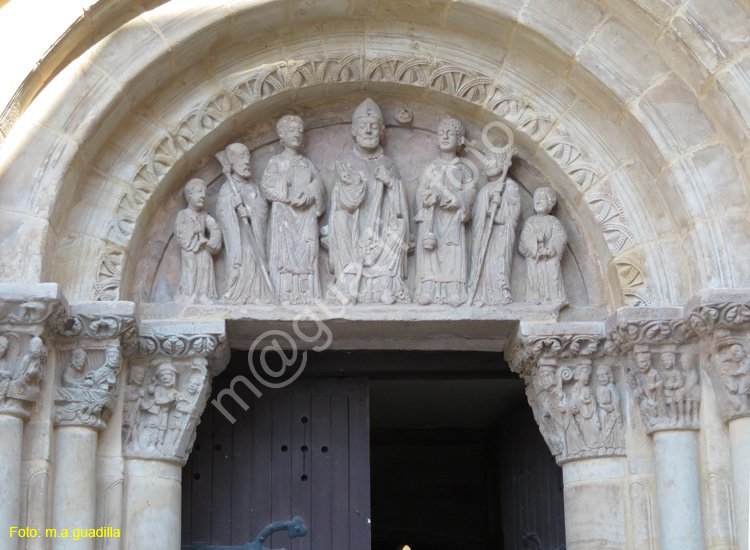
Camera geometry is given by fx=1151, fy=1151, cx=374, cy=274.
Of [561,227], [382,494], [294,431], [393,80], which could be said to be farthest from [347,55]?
[382,494]

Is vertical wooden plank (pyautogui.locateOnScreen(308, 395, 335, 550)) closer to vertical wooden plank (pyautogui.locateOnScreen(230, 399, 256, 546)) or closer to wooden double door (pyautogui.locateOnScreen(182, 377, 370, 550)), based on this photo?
wooden double door (pyautogui.locateOnScreen(182, 377, 370, 550))

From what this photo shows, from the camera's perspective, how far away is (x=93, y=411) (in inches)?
221

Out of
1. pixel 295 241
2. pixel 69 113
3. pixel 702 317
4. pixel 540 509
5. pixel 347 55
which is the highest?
pixel 347 55

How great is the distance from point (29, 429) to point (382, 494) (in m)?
4.50

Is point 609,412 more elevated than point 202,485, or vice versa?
point 609,412

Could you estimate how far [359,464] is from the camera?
670 centimetres

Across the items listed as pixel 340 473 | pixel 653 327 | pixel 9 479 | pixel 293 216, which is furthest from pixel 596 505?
Result: pixel 9 479

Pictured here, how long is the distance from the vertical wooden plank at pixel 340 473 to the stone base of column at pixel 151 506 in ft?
3.48

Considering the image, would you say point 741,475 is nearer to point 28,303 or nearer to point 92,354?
point 92,354

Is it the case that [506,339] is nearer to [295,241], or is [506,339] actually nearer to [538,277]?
[538,277]

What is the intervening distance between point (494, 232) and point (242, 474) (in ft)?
6.50

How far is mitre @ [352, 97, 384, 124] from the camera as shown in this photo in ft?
21.2

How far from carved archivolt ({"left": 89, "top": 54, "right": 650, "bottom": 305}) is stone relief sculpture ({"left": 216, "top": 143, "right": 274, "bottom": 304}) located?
0.27 m

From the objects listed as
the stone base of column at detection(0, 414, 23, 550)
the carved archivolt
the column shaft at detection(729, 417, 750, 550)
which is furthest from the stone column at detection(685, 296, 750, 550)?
the stone base of column at detection(0, 414, 23, 550)
